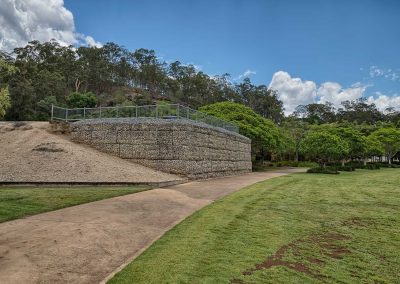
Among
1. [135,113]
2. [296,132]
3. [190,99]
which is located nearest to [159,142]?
[135,113]

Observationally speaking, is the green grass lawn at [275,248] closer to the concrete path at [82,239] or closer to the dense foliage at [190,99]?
the concrete path at [82,239]

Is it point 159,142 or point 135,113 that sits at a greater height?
point 135,113

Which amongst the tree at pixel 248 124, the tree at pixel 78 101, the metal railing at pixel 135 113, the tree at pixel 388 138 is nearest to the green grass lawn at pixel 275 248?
the metal railing at pixel 135 113

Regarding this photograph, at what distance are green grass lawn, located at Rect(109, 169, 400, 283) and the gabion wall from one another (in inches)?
371

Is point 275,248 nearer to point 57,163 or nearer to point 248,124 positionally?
point 57,163

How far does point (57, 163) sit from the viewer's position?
17.0 m

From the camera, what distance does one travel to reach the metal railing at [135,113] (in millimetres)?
20234

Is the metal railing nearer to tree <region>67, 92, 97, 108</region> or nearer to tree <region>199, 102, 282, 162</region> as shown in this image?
tree <region>199, 102, 282, 162</region>

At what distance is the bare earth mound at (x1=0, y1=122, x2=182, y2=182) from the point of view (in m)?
15.7

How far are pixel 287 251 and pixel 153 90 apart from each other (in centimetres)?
8157

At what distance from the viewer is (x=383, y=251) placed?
6074mm

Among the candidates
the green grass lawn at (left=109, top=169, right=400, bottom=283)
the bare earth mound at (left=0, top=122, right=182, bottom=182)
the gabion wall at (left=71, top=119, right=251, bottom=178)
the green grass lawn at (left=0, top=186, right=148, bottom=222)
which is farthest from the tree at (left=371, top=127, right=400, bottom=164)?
the green grass lawn at (left=0, top=186, right=148, bottom=222)

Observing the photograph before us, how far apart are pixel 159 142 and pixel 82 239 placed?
1317cm

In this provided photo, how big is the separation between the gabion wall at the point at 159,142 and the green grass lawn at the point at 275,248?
30.9 feet
